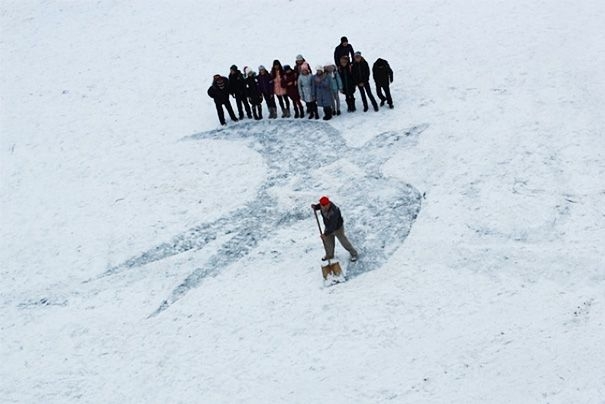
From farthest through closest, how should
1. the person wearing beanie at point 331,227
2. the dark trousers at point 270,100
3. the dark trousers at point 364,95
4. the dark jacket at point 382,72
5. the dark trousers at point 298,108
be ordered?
the dark trousers at point 270,100 < the dark trousers at point 298,108 < the dark trousers at point 364,95 < the dark jacket at point 382,72 < the person wearing beanie at point 331,227

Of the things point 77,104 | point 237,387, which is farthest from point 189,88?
point 237,387

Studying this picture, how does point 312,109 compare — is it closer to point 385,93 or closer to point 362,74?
point 362,74

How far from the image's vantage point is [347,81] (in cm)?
1848

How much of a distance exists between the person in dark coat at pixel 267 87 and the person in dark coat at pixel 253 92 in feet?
0.44

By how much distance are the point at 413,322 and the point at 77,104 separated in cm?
1702

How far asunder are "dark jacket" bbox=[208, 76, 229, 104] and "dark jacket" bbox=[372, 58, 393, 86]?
4702mm

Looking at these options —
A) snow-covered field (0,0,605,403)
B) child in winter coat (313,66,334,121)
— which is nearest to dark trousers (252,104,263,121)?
snow-covered field (0,0,605,403)

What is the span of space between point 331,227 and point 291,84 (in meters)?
7.67

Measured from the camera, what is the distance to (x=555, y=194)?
43.9 ft

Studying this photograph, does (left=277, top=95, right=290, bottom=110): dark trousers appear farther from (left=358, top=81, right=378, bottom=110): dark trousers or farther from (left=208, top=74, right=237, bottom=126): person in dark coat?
(left=358, top=81, right=378, bottom=110): dark trousers

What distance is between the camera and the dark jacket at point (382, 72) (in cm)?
1792

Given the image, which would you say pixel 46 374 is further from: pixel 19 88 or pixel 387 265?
pixel 19 88

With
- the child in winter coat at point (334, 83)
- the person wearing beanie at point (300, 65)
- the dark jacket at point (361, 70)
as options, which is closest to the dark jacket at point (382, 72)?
the dark jacket at point (361, 70)

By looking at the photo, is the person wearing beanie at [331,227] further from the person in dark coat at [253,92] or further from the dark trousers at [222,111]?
the dark trousers at [222,111]
